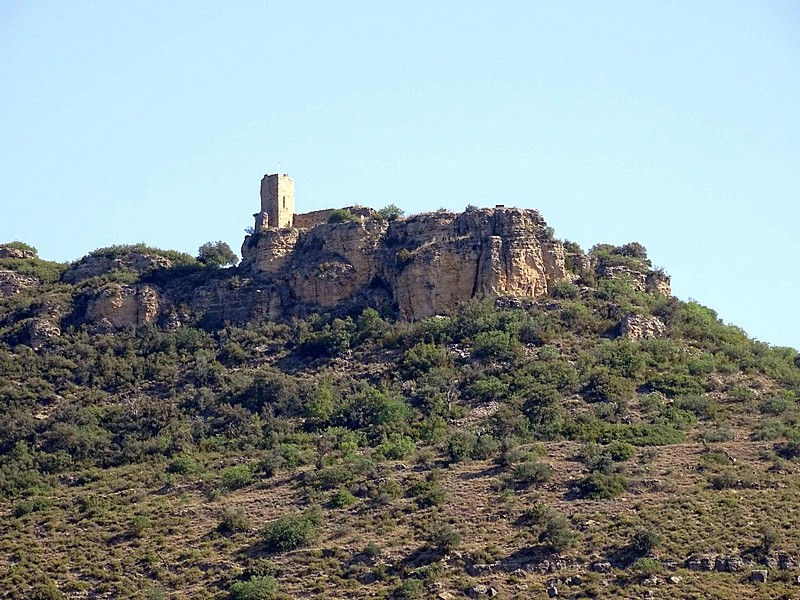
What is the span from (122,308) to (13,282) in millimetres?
4738

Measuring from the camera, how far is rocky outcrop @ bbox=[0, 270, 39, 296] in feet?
244

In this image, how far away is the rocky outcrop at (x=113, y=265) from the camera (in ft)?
246

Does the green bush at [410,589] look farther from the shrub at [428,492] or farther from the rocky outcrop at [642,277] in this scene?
the rocky outcrop at [642,277]

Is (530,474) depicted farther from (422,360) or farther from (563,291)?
(563,291)

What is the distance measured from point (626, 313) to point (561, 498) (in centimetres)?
1296

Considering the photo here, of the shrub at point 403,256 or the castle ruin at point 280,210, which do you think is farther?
the castle ruin at point 280,210

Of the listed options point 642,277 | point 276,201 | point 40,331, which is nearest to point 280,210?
point 276,201

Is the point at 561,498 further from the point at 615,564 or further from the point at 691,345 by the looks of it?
the point at 691,345

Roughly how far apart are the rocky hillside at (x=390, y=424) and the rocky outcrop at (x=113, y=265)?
0.10m

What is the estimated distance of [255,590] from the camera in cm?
→ 5469

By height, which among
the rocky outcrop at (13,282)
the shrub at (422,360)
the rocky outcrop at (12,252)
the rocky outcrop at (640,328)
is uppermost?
the rocky outcrop at (12,252)

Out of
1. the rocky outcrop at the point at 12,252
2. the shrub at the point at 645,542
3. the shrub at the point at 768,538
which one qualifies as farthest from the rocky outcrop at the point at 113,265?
the shrub at the point at 768,538

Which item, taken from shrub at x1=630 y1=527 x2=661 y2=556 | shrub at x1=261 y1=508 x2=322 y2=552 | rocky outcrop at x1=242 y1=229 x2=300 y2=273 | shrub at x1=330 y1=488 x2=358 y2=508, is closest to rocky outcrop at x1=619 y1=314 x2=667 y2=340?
rocky outcrop at x1=242 y1=229 x2=300 y2=273

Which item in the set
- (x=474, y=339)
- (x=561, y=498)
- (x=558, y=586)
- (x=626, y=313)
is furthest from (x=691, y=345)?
(x=558, y=586)
